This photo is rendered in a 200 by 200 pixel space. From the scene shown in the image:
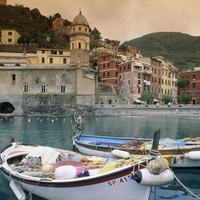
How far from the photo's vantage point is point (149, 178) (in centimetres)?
701

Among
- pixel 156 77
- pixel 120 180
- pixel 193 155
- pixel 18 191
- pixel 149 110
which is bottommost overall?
pixel 18 191

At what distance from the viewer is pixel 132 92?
5966 centimetres

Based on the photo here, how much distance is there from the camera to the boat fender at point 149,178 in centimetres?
701

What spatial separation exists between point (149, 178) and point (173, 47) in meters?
151

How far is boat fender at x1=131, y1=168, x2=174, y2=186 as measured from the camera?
7008 millimetres

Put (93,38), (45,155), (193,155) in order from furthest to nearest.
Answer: (93,38)
(193,155)
(45,155)

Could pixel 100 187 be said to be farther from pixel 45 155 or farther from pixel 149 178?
pixel 45 155

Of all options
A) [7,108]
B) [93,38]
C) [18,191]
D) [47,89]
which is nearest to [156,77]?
[47,89]

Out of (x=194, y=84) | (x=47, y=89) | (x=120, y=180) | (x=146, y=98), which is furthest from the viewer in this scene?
(x=194, y=84)

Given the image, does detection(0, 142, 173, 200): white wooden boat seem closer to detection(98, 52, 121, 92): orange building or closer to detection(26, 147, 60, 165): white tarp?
detection(26, 147, 60, 165): white tarp

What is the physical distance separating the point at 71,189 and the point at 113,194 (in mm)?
1312

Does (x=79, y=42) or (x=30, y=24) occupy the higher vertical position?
(x=30, y=24)

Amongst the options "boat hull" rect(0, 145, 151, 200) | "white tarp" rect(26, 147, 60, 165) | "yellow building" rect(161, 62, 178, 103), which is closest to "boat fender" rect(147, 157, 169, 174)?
"boat hull" rect(0, 145, 151, 200)

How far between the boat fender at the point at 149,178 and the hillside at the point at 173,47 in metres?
104
